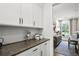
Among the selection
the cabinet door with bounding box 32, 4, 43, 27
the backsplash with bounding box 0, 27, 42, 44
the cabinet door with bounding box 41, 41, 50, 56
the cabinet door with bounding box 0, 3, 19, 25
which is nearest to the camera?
the cabinet door with bounding box 0, 3, 19, 25

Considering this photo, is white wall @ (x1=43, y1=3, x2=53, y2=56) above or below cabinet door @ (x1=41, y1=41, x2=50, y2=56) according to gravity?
above

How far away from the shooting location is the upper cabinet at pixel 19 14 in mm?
1418

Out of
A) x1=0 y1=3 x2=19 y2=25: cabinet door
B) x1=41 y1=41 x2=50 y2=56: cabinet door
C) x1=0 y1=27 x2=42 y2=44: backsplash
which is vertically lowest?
x1=41 y1=41 x2=50 y2=56: cabinet door

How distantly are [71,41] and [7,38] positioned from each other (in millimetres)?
1251

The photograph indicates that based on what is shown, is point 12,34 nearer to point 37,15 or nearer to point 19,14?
point 19,14

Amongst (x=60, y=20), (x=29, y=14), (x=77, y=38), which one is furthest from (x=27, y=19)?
(x=77, y=38)

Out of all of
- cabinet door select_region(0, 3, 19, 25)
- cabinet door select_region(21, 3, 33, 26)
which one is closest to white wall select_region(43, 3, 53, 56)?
cabinet door select_region(21, 3, 33, 26)

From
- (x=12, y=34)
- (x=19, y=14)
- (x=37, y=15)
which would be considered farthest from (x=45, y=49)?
(x=19, y=14)

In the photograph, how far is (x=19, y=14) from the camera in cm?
179

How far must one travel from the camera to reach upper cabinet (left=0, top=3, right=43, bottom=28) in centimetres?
142

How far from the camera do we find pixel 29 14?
2221 mm

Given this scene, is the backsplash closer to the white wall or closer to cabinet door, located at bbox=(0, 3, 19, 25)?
cabinet door, located at bbox=(0, 3, 19, 25)

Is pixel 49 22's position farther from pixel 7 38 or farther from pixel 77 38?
pixel 7 38

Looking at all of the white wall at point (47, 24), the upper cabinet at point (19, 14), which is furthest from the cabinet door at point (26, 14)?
the white wall at point (47, 24)
